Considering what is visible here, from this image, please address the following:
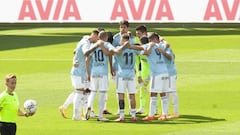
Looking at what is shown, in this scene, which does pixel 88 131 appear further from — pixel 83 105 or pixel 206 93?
pixel 206 93

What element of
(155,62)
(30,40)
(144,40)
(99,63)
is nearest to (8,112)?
(99,63)

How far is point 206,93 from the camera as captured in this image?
26.7 m

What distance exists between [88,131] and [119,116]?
2554 millimetres

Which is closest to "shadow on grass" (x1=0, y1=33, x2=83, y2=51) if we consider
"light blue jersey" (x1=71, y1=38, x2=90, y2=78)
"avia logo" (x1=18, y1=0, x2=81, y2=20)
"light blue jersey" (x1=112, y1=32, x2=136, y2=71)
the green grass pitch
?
the green grass pitch

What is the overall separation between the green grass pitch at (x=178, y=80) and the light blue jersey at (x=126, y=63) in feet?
4.13

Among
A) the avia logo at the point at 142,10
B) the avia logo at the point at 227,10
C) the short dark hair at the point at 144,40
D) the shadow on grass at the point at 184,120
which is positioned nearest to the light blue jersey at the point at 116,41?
the short dark hair at the point at 144,40

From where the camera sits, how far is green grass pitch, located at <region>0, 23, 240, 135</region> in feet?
66.3

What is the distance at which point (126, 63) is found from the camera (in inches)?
828

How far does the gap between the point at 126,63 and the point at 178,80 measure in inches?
367

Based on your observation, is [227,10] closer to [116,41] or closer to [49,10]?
[49,10]

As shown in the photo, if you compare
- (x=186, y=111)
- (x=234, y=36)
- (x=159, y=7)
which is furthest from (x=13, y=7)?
(x=186, y=111)

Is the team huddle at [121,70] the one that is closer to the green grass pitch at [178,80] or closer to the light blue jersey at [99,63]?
the light blue jersey at [99,63]

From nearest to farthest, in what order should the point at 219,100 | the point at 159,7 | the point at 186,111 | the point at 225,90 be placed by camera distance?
the point at 186,111
the point at 219,100
the point at 225,90
the point at 159,7

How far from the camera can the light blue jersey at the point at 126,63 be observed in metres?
21.0
